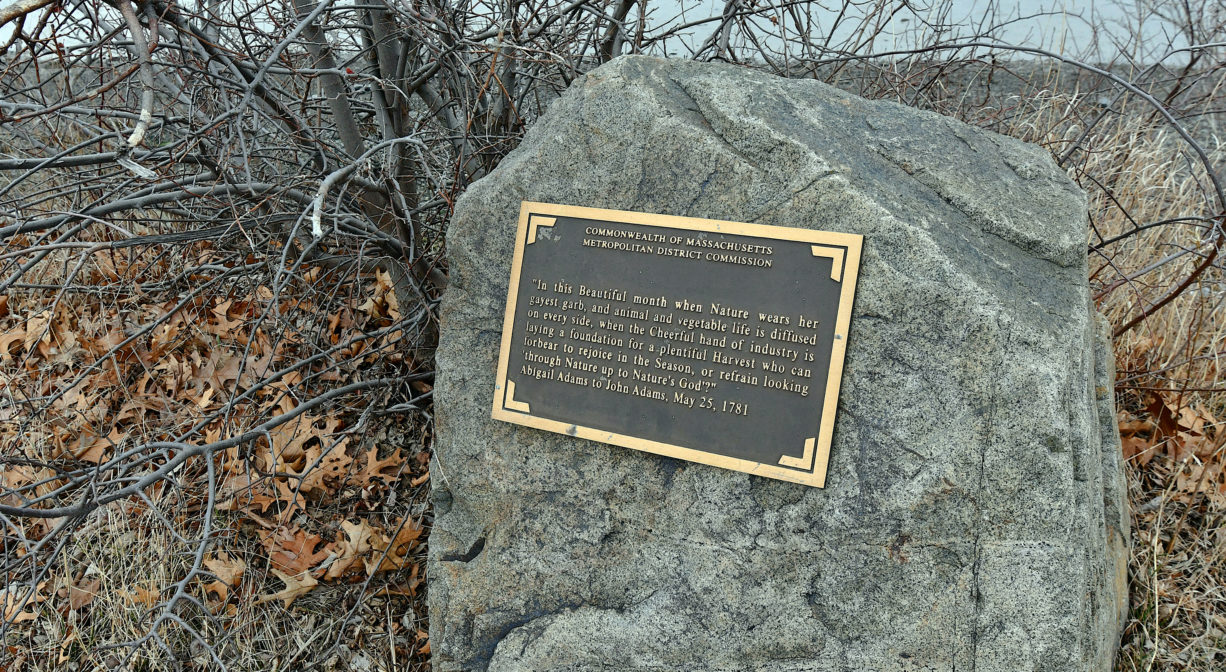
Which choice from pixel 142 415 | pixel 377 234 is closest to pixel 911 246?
pixel 377 234

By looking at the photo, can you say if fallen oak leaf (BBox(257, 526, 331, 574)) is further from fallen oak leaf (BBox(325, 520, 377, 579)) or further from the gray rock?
the gray rock

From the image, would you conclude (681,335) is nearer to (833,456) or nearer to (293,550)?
(833,456)

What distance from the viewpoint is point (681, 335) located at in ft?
8.23

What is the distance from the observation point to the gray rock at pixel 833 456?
Result: 7.15 feet

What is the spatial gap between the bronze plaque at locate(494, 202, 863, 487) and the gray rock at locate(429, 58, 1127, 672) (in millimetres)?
68

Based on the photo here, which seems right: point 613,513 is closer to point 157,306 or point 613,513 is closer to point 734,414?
point 734,414

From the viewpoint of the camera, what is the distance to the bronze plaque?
2.34 meters

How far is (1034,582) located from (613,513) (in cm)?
116

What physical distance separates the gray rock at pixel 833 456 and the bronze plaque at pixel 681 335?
0.07 m

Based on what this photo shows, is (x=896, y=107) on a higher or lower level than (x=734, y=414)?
higher

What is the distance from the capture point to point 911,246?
2260mm

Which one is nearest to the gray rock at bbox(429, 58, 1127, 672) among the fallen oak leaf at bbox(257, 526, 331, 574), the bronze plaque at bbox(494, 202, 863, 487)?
the bronze plaque at bbox(494, 202, 863, 487)

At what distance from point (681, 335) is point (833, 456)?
1.82 ft

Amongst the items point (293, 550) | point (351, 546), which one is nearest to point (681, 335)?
point (351, 546)
